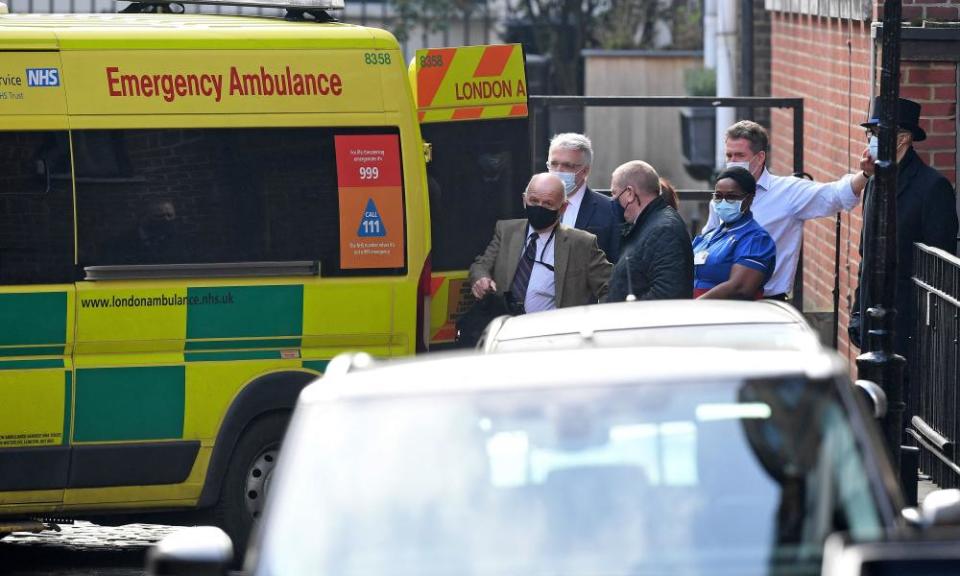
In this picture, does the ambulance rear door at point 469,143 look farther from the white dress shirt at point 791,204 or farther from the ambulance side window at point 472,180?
the white dress shirt at point 791,204

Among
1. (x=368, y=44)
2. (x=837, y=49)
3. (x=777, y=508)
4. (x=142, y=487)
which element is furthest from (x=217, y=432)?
(x=837, y=49)

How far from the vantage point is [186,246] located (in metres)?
7.91

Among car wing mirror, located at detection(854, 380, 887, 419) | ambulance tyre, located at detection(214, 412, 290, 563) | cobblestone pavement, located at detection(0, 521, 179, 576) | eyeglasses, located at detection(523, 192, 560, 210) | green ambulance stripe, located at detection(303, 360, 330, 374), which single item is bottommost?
cobblestone pavement, located at detection(0, 521, 179, 576)

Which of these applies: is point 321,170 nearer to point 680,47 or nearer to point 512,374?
point 512,374

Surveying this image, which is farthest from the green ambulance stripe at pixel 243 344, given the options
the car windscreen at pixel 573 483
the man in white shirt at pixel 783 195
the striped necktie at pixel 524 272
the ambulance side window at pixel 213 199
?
the car windscreen at pixel 573 483

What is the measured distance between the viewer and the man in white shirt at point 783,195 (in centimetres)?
970

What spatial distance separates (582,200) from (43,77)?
316 cm

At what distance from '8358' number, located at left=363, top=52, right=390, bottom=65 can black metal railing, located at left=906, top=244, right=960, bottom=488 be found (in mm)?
2675

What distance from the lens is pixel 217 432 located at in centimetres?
804

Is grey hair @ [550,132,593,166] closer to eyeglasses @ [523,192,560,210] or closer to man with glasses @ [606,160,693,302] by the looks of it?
eyeglasses @ [523,192,560,210]

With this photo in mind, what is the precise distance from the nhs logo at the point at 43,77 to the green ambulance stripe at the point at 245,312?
1032 millimetres

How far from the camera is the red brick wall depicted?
10.4 metres

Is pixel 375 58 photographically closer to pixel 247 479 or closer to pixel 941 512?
pixel 247 479

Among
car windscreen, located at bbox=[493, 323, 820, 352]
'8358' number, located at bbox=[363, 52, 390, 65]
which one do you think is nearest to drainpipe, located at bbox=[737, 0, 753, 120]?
'8358' number, located at bbox=[363, 52, 390, 65]
